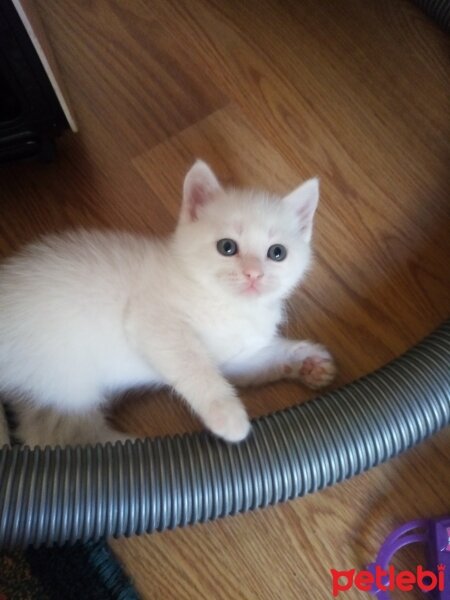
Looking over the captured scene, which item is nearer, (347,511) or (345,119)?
(347,511)

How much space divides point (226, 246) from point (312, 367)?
1.26 feet

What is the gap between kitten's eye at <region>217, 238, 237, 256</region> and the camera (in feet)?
3.70

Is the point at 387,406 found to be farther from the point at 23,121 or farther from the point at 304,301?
the point at 23,121

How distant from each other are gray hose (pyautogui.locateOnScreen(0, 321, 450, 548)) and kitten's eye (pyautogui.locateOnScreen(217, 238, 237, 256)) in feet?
1.14

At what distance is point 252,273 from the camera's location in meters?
1.06

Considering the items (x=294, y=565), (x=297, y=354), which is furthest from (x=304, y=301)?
(x=294, y=565)

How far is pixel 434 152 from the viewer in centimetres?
154

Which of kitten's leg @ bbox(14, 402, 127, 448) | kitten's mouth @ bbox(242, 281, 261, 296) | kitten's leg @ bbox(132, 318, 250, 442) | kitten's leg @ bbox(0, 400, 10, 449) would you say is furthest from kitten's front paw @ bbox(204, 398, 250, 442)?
kitten's leg @ bbox(0, 400, 10, 449)

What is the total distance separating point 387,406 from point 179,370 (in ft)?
1.38

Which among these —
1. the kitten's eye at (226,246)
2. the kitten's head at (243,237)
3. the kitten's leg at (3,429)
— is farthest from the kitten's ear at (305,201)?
the kitten's leg at (3,429)

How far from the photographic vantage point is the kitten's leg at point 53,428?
1.23 metres

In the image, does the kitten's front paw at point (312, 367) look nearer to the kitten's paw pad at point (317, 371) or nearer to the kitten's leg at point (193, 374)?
the kitten's paw pad at point (317, 371)

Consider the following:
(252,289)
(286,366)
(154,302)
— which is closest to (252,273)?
(252,289)

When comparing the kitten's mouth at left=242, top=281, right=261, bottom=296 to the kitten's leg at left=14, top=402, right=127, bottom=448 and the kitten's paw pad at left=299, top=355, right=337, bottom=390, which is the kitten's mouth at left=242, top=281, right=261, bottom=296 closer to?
the kitten's paw pad at left=299, top=355, right=337, bottom=390
